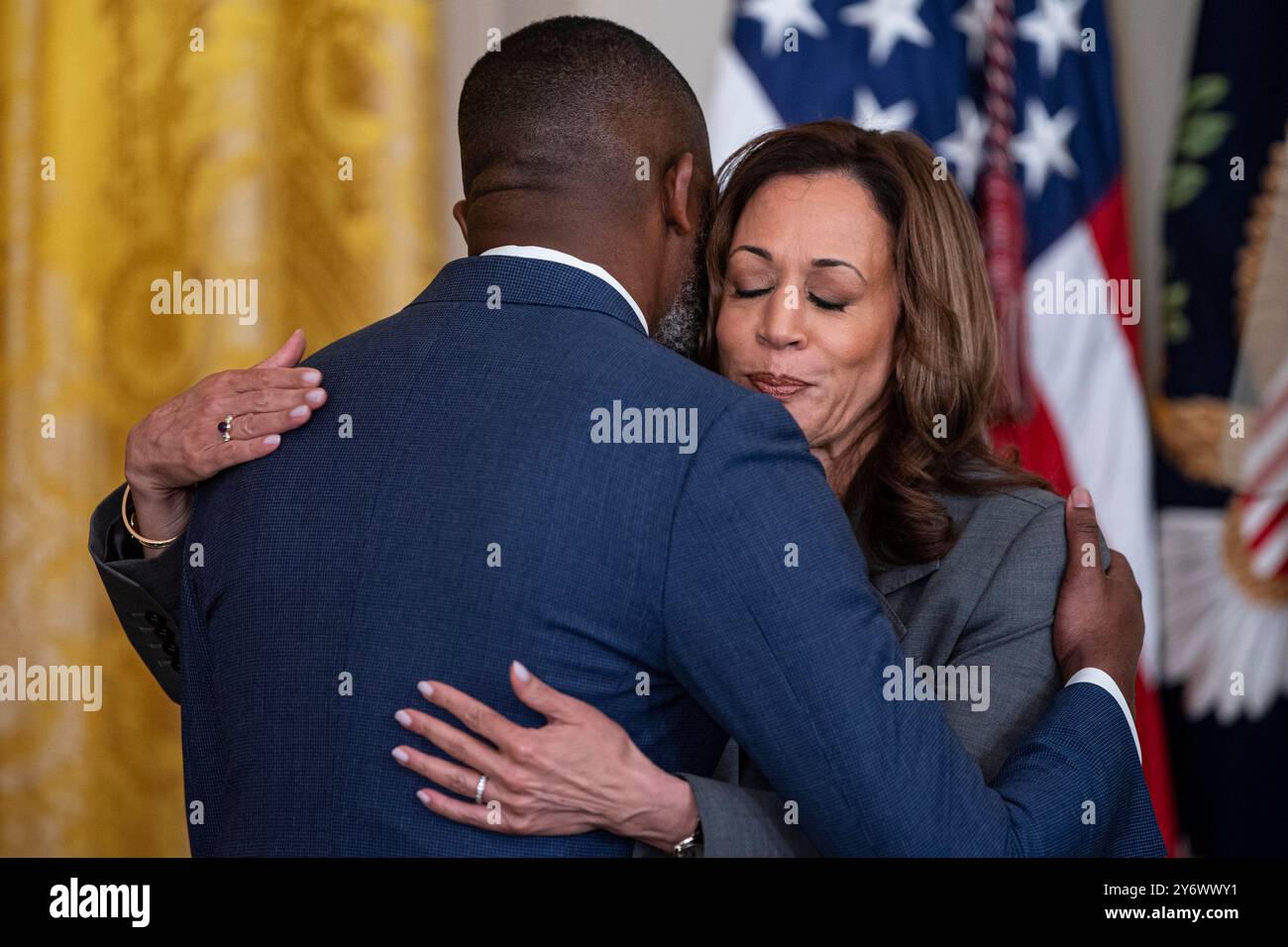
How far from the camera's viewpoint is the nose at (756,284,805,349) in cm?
189

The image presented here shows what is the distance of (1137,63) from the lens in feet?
10.0

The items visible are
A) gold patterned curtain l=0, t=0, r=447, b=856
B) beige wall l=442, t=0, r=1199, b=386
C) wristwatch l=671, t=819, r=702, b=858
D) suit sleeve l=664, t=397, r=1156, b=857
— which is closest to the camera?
suit sleeve l=664, t=397, r=1156, b=857

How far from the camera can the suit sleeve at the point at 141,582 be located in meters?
1.63

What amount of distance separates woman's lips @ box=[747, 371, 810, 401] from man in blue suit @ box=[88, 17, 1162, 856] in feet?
1.62

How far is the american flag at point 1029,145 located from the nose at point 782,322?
984 mm

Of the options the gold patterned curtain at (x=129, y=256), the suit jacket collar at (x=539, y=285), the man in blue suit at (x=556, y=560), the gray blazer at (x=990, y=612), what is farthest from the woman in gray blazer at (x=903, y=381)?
the gold patterned curtain at (x=129, y=256)

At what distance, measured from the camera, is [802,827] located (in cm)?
135

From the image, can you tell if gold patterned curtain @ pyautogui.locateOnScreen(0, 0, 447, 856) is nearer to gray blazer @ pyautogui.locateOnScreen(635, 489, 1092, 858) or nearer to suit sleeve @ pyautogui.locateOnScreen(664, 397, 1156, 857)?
gray blazer @ pyautogui.locateOnScreen(635, 489, 1092, 858)

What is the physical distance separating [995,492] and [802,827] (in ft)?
2.19

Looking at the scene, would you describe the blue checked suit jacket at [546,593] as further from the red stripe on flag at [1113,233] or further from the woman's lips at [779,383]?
the red stripe on flag at [1113,233]

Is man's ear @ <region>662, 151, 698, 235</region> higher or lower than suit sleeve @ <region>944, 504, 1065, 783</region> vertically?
higher

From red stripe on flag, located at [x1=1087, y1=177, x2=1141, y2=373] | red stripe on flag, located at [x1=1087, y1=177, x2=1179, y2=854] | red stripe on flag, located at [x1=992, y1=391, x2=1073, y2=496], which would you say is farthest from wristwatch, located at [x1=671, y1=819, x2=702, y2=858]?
red stripe on flag, located at [x1=1087, y1=177, x2=1141, y2=373]

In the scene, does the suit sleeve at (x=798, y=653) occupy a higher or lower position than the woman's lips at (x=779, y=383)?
lower

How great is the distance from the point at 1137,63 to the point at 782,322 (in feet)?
5.34
